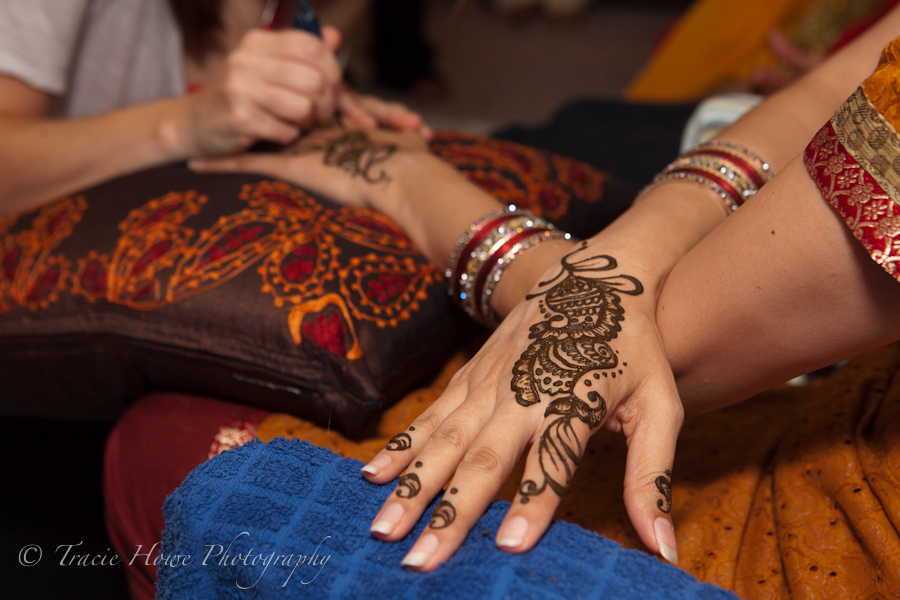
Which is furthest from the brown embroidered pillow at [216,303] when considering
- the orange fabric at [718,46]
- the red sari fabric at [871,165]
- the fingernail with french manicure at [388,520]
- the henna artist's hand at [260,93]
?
the orange fabric at [718,46]

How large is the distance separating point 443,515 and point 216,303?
407 mm

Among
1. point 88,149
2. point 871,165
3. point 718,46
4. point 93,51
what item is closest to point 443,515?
point 871,165

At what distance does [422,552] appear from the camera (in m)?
0.41

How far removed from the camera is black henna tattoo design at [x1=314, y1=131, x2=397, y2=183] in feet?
2.96

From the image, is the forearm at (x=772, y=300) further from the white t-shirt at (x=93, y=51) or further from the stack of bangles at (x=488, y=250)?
the white t-shirt at (x=93, y=51)

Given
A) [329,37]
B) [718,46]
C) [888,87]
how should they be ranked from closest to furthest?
1. [888,87]
2. [329,37]
3. [718,46]

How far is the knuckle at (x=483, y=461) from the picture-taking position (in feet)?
1.49

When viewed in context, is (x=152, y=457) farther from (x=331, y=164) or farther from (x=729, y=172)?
(x=729, y=172)

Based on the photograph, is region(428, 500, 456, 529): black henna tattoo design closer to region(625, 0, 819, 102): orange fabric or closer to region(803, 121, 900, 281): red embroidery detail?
region(803, 121, 900, 281): red embroidery detail

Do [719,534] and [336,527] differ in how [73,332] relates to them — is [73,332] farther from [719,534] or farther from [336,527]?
[719,534]

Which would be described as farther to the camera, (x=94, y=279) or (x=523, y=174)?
(x=523, y=174)

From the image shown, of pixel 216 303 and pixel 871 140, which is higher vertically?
pixel 871 140

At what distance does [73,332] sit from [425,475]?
551 millimetres

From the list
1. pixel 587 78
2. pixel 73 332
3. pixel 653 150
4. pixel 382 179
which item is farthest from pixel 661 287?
pixel 587 78
